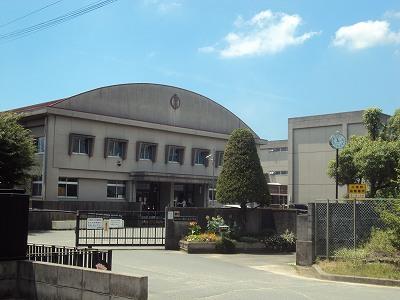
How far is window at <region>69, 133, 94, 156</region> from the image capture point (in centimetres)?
4341

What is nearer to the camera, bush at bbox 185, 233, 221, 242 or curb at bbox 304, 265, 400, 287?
curb at bbox 304, 265, 400, 287

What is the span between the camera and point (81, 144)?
147 feet

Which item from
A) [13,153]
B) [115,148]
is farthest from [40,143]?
[13,153]

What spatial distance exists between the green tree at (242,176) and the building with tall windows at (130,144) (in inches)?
793

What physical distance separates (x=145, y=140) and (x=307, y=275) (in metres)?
33.7

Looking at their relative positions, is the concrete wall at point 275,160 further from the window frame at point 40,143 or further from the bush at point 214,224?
the bush at point 214,224

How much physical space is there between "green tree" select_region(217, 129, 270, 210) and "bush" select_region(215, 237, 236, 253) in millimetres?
2624

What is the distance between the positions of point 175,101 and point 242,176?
27958 mm

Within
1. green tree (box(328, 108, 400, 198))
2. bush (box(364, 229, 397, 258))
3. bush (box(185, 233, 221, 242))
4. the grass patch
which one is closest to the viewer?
the grass patch

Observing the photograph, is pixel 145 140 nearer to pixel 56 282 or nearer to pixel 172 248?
pixel 172 248

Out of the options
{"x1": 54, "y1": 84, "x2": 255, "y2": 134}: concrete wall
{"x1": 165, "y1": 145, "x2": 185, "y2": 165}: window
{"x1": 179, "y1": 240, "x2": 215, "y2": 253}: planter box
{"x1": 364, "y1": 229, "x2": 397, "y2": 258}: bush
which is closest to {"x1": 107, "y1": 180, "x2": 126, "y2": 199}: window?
{"x1": 165, "y1": 145, "x2": 185, "y2": 165}: window

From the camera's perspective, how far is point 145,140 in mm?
49344

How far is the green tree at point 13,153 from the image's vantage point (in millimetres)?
30672

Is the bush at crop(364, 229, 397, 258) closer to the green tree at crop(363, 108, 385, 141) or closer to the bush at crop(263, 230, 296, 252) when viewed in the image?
the bush at crop(263, 230, 296, 252)
